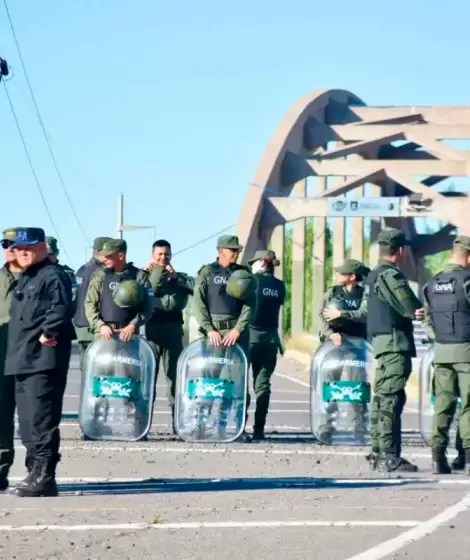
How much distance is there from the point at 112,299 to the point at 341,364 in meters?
Answer: 2.19

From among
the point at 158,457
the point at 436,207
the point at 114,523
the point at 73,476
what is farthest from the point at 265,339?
the point at 436,207

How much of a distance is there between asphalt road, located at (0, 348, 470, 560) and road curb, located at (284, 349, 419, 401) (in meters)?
10.4

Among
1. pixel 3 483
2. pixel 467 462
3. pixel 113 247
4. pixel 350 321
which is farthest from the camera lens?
pixel 350 321

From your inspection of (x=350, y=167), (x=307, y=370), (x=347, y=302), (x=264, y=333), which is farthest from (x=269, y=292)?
(x=350, y=167)

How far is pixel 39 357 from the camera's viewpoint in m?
10.7

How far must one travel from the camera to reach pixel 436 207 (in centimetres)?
4950

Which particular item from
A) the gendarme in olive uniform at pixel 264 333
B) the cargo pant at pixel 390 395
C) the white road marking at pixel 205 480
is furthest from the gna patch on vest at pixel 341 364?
the white road marking at pixel 205 480

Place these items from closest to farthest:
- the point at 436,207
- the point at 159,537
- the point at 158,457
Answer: the point at 159,537
the point at 158,457
the point at 436,207

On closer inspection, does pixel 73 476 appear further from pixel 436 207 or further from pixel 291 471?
pixel 436 207

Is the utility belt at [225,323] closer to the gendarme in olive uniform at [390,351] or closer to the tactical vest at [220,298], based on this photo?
the tactical vest at [220,298]

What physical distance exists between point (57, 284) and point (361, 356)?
5.41 m

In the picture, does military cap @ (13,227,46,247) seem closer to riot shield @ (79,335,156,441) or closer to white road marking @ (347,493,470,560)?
white road marking @ (347,493,470,560)

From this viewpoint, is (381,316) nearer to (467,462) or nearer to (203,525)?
(467,462)

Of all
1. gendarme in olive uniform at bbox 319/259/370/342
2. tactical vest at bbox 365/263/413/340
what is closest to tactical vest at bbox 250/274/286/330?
gendarme in olive uniform at bbox 319/259/370/342
